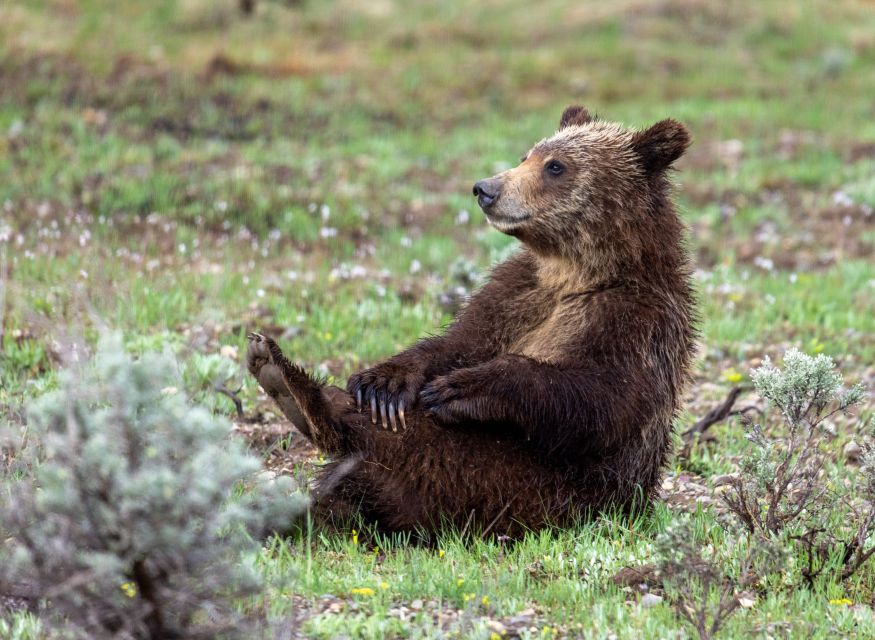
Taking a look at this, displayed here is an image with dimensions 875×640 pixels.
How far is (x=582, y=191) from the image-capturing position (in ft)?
18.0

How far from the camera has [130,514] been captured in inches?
123

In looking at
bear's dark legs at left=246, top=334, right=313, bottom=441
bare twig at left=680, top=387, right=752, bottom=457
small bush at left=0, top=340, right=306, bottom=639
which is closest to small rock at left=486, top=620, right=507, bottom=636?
small bush at left=0, top=340, right=306, bottom=639

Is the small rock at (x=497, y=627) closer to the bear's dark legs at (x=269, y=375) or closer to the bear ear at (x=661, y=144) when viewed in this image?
the bear's dark legs at (x=269, y=375)

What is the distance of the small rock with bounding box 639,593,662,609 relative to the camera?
13.3ft

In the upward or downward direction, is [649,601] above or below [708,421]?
below

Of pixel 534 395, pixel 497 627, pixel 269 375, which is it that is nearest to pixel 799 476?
pixel 534 395

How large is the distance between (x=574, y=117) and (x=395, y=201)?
5.72 meters

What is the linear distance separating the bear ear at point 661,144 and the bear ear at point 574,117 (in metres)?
0.62

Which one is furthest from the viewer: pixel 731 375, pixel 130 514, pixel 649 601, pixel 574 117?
pixel 731 375

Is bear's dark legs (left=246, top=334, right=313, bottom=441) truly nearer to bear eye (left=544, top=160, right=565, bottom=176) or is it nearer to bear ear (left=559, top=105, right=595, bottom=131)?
bear eye (left=544, top=160, right=565, bottom=176)

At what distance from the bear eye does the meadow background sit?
1728mm

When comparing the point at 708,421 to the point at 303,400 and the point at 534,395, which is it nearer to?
the point at 534,395

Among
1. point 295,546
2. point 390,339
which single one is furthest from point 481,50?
point 295,546

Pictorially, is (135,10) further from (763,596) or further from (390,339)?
(763,596)
